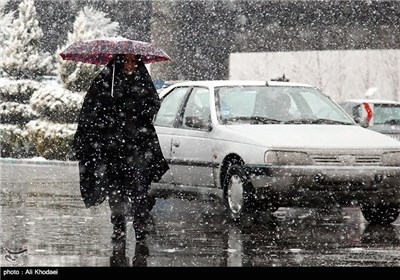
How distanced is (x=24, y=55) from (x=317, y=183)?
22708 mm

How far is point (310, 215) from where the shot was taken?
13.8 metres

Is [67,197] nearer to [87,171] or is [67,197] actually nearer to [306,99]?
[306,99]

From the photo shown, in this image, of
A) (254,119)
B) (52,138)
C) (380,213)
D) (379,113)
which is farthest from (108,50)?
(52,138)

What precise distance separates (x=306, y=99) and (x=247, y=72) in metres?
64.7

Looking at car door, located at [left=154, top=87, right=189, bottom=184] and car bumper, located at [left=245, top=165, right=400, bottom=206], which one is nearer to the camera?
car bumper, located at [left=245, top=165, right=400, bottom=206]

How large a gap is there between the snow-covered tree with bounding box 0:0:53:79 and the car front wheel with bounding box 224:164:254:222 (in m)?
21.3

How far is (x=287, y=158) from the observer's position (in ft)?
39.1

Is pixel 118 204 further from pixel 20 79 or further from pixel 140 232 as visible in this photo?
pixel 20 79

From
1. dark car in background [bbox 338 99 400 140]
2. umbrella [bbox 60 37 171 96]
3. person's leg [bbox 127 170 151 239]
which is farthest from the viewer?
dark car in background [bbox 338 99 400 140]

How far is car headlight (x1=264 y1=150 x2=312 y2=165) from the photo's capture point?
1191cm

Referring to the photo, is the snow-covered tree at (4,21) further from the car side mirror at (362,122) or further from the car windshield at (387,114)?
the car side mirror at (362,122)

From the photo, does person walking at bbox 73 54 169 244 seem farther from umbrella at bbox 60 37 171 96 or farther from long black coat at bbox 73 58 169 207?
umbrella at bbox 60 37 171 96

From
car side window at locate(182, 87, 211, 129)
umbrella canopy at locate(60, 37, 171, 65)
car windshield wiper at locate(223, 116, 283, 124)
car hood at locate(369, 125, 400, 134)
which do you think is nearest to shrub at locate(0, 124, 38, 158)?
car hood at locate(369, 125, 400, 134)

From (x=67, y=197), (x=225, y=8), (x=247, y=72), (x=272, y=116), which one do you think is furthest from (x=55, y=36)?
(x=272, y=116)
